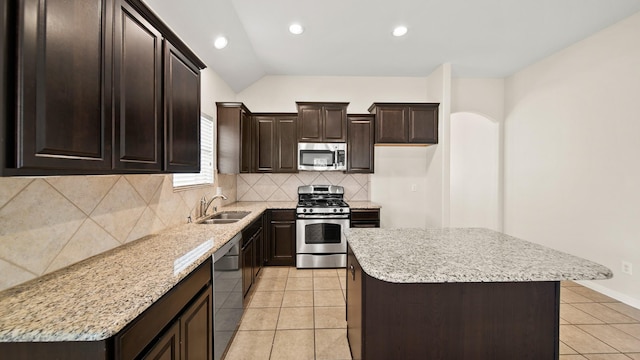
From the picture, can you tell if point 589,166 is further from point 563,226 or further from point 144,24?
point 144,24

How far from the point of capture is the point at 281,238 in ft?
13.0

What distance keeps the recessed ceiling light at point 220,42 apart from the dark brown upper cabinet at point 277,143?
126cm

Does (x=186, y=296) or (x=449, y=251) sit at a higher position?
(x=449, y=251)

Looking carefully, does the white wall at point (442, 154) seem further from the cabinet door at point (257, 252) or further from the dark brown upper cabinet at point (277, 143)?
the cabinet door at point (257, 252)

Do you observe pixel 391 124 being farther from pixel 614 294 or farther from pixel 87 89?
pixel 87 89

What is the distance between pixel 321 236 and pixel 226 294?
200cm

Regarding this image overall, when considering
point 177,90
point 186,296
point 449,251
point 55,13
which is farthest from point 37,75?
point 449,251

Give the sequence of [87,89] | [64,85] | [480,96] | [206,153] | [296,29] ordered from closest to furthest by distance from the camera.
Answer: [64,85] < [87,89] < [296,29] < [206,153] < [480,96]

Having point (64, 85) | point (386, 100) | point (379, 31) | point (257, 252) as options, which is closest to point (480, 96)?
point (386, 100)

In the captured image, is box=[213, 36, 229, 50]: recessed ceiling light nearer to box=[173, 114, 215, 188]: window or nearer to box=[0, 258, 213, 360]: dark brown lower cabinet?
box=[173, 114, 215, 188]: window

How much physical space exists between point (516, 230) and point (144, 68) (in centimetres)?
536

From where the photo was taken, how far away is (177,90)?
1.79 m

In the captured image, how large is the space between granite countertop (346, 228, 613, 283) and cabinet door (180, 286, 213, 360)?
97 centimetres

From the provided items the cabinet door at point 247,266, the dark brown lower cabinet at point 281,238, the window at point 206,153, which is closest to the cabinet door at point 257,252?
the cabinet door at point 247,266
